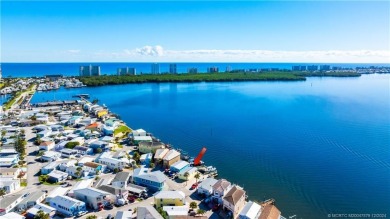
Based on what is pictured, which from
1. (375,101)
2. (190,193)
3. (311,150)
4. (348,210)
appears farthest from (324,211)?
(375,101)

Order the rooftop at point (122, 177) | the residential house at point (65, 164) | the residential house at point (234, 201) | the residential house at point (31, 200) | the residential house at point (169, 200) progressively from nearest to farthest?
the residential house at point (234, 201), the residential house at point (31, 200), the residential house at point (169, 200), the rooftop at point (122, 177), the residential house at point (65, 164)

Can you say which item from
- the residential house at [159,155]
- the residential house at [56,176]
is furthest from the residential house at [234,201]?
the residential house at [56,176]

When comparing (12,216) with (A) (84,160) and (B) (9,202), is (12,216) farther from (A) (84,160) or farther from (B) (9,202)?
(A) (84,160)

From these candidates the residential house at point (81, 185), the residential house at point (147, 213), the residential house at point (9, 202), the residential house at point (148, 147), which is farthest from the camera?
the residential house at point (148, 147)

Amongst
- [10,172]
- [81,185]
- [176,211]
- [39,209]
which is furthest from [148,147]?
[39,209]

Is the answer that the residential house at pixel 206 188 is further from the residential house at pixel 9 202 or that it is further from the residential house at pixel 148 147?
the residential house at pixel 9 202

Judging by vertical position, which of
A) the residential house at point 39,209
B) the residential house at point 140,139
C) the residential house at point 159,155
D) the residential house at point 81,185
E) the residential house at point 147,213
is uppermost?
the residential house at point 140,139
